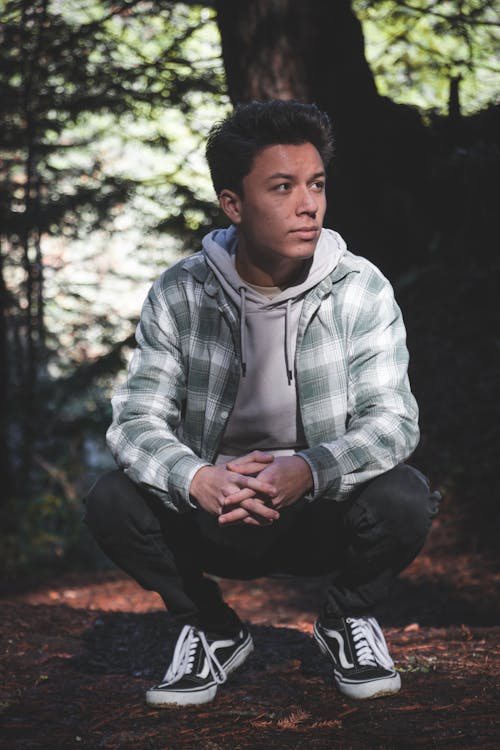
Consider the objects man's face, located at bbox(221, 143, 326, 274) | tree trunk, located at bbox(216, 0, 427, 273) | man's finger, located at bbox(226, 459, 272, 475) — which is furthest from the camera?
tree trunk, located at bbox(216, 0, 427, 273)

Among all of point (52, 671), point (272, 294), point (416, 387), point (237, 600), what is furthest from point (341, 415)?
point (237, 600)

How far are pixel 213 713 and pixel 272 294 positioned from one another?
1429 mm

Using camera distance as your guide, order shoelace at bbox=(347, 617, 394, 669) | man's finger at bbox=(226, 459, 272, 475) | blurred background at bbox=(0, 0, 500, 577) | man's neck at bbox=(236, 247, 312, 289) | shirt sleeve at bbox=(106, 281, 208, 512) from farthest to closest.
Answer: blurred background at bbox=(0, 0, 500, 577), man's neck at bbox=(236, 247, 312, 289), shoelace at bbox=(347, 617, 394, 669), shirt sleeve at bbox=(106, 281, 208, 512), man's finger at bbox=(226, 459, 272, 475)

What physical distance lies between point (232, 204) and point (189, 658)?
1607mm

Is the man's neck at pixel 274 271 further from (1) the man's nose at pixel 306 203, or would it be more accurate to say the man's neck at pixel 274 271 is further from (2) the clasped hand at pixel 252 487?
(2) the clasped hand at pixel 252 487

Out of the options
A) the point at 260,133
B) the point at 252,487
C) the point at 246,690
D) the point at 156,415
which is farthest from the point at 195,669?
the point at 260,133

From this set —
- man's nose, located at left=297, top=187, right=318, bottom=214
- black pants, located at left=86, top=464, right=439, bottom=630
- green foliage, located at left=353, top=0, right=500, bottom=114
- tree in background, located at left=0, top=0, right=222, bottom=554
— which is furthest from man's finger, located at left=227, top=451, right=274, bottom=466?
tree in background, located at left=0, top=0, right=222, bottom=554

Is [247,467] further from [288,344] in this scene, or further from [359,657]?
[359,657]

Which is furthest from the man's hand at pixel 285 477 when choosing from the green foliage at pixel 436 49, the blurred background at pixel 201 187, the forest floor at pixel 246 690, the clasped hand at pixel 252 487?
the green foliage at pixel 436 49

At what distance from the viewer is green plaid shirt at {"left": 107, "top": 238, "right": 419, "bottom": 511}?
8.54 feet

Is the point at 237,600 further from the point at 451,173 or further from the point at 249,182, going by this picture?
the point at 249,182

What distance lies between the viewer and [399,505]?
2.60 meters

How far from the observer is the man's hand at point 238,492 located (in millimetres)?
2426

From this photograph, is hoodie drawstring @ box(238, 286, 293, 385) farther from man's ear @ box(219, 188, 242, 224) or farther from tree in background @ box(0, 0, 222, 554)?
tree in background @ box(0, 0, 222, 554)
